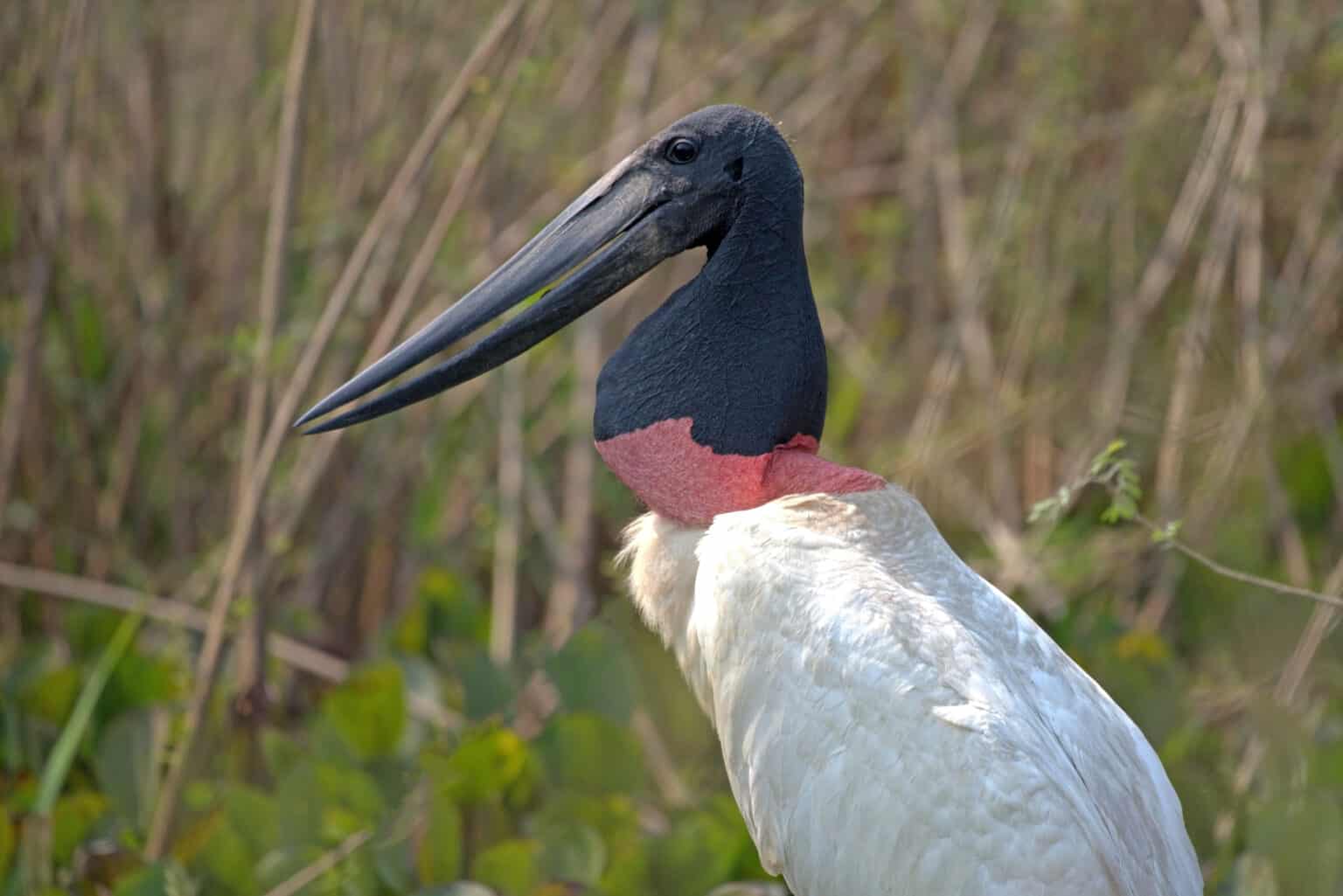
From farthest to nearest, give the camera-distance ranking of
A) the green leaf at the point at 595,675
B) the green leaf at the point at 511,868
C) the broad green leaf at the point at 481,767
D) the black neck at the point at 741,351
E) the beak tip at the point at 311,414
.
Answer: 1. the green leaf at the point at 595,675
2. the broad green leaf at the point at 481,767
3. the green leaf at the point at 511,868
4. the black neck at the point at 741,351
5. the beak tip at the point at 311,414

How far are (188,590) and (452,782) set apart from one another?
1.72m

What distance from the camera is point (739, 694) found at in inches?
117

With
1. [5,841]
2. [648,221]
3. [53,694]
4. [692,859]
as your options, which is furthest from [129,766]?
[648,221]

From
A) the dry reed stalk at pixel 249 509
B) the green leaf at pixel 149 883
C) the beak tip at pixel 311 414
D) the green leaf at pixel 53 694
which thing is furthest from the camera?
the green leaf at pixel 53 694

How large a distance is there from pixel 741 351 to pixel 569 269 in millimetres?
367

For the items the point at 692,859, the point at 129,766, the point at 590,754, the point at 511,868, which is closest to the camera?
the point at 511,868

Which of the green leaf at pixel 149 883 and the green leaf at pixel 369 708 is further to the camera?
the green leaf at pixel 369 708

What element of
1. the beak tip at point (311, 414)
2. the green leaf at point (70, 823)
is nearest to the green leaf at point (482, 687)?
the green leaf at point (70, 823)

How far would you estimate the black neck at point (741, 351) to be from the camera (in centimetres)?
310

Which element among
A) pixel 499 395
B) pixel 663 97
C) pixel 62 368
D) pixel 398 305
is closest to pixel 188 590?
pixel 62 368

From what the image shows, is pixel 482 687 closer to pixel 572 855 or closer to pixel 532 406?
pixel 572 855

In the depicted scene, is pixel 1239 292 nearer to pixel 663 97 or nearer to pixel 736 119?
pixel 663 97

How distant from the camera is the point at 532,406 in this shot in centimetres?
602

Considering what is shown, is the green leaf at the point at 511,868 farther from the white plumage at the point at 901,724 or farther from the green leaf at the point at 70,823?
the green leaf at the point at 70,823
